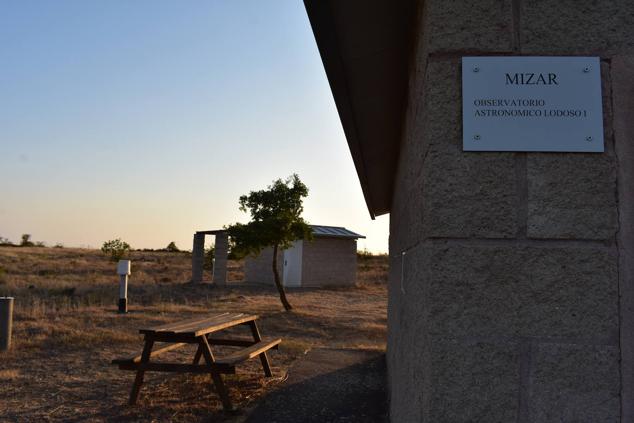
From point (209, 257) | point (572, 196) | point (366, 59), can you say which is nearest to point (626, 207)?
point (572, 196)

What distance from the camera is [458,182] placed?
5.90ft

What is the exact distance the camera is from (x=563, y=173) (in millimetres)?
1790

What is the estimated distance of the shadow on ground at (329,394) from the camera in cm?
480

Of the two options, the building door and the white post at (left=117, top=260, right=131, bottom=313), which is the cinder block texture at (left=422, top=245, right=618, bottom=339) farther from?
the building door

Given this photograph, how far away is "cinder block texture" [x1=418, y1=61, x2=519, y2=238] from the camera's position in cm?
177

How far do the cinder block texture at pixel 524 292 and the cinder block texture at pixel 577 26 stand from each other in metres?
0.67

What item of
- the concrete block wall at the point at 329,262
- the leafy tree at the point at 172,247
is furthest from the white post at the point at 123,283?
the leafy tree at the point at 172,247

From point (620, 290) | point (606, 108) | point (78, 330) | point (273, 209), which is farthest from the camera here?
point (273, 209)

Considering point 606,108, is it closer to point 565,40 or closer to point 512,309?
point 565,40

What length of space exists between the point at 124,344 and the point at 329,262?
1849 centimetres

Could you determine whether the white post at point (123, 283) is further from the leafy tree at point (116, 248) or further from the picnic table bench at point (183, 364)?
the leafy tree at point (116, 248)

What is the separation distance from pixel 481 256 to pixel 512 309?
0.62 ft

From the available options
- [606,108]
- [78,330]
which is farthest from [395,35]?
[78,330]

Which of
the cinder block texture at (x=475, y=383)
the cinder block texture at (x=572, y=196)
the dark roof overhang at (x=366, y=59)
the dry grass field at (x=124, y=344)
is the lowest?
the dry grass field at (x=124, y=344)
